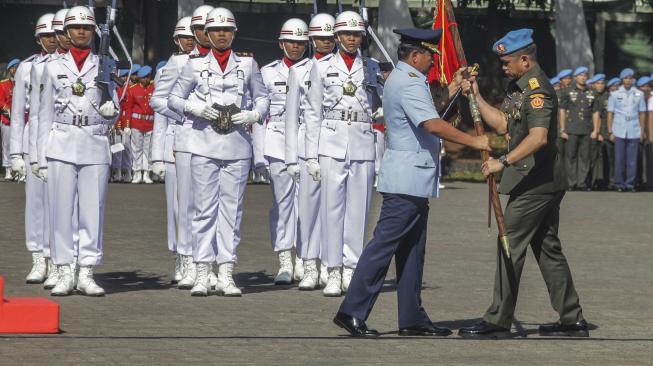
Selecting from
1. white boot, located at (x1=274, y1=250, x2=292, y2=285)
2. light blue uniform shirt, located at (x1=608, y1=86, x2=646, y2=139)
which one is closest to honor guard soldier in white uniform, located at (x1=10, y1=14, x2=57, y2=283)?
white boot, located at (x1=274, y1=250, x2=292, y2=285)

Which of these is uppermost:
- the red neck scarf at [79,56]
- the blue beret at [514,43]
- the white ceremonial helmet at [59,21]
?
the white ceremonial helmet at [59,21]

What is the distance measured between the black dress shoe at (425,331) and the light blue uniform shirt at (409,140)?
85 centimetres

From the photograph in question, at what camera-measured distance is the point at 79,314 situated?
12023 mm

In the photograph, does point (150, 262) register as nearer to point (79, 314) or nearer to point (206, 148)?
point (206, 148)

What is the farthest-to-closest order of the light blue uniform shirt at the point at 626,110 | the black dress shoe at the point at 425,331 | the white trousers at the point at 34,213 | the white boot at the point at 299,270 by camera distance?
the light blue uniform shirt at the point at 626,110 → the white boot at the point at 299,270 → the white trousers at the point at 34,213 → the black dress shoe at the point at 425,331

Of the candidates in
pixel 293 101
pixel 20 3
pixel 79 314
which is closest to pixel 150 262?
pixel 293 101

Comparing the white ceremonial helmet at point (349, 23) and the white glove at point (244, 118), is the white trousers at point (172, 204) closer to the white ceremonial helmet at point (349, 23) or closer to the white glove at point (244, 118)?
the white glove at point (244, 118)

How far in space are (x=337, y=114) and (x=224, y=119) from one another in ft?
3.39

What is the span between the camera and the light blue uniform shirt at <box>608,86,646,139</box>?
29359 millimetres

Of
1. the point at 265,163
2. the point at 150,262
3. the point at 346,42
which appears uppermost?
the point at 346,42

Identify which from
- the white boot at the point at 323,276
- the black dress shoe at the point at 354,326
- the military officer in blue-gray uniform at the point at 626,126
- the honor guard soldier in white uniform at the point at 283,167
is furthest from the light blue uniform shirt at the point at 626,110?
the black dress shoe at the point at 354,326

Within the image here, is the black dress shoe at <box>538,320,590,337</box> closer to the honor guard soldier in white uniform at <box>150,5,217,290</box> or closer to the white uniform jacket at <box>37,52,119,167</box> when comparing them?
the honor guard soldier in white uniform at <box>150,5,217,290</box>

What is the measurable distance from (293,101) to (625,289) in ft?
10.3

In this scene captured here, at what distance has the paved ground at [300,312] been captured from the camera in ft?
33.3
